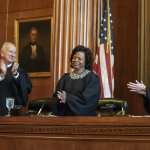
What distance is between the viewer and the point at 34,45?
26.5ft

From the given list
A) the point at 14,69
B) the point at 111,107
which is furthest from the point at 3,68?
the point at 111,107

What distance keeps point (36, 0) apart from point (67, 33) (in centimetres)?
135

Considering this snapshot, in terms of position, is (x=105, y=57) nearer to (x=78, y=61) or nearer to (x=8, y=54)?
(x=78, y=61)

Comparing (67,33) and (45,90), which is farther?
(45,90)

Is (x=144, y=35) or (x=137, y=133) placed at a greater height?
(x=144, y=35)

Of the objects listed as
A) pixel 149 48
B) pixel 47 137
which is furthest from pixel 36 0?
pixel 47 137

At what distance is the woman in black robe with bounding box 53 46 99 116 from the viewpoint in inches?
195

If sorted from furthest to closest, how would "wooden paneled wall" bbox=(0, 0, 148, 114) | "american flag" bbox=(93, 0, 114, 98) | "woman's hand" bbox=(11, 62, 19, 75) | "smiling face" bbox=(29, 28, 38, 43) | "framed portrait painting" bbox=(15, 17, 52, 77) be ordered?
"smiling face" bbox=(29, 28, 38, 43)
"framed portrait painting" bbox=(15, 17, 52, 77)
"wooden paneled wall" bbox=(0, 0, 148, 114)
"american flag" bbox=(93, 0, 114, 98)
"woman's hand" bbox=(11, 62, 19, 75)

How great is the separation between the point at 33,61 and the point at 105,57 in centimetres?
169

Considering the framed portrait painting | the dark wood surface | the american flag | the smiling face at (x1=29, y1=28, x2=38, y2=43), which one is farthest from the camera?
Result: the smiling face at (x1=29, y1=28, x2=38, y2=43)

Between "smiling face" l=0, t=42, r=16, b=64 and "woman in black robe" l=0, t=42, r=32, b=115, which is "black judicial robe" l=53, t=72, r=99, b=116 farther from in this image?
"smiling face" l=0, t=42, r=16, b=64

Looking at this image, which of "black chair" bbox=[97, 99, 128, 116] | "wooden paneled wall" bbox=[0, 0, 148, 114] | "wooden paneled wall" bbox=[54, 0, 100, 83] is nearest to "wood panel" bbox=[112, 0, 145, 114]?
"wooden paneled wall" bbox=[0, 0, 148, 114]

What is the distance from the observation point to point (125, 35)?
7.14 metres

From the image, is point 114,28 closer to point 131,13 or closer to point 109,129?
point 131,13
